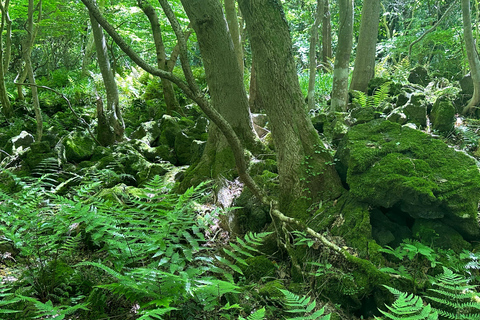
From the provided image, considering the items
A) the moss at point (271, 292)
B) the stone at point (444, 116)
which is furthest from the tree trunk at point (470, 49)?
the moss at point (271, 292)

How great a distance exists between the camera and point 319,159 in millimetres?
3709

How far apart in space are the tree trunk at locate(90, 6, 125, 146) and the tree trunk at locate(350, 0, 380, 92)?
5953mm

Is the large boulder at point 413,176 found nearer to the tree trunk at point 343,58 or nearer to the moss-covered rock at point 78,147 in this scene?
the tree trunk at point 343,58

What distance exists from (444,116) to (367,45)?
363cm

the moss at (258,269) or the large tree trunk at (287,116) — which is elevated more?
the large tree trunk at (287,116)

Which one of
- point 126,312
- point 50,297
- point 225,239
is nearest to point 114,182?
point 225,239

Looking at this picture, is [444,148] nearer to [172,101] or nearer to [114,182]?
[114,182]

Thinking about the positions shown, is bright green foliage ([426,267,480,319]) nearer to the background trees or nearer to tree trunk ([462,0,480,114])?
the background trees

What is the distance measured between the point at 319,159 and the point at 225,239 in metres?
1.50

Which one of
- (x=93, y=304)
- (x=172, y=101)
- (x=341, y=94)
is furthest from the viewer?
(x=172, y=101)

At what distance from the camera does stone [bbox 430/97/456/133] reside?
15.6ft

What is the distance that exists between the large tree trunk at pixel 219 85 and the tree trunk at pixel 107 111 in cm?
321

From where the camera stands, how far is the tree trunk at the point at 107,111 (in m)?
7.20

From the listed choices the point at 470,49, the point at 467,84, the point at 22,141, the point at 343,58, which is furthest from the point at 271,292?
the point at 22,141
